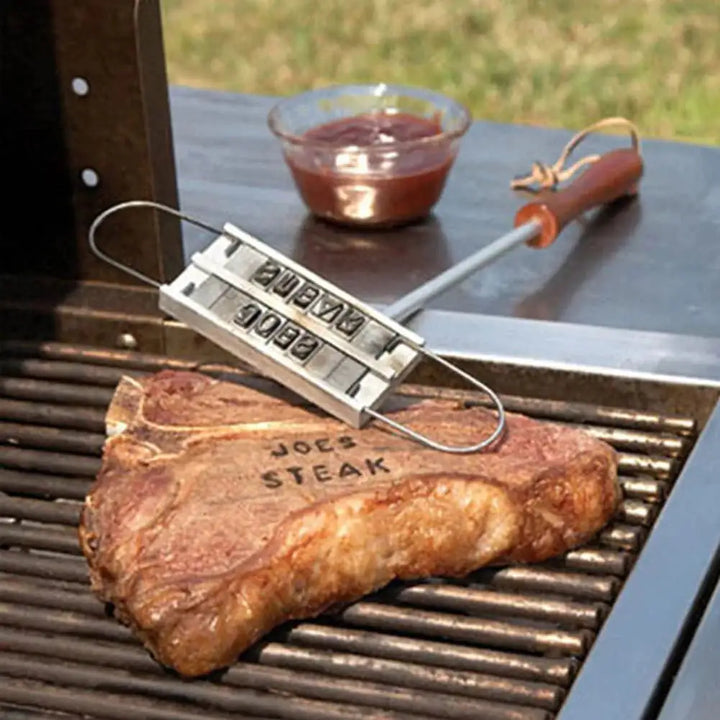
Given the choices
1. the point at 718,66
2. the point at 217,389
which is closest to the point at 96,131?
the point at 217,389

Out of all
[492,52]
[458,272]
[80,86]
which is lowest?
[492,52]

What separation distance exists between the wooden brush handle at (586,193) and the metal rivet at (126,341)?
599mm

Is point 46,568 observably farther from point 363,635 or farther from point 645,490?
point 645,490

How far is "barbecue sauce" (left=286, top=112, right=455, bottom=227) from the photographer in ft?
8.56

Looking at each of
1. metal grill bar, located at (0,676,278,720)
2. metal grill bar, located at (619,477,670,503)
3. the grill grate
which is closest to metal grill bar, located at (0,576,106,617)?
the grill grate

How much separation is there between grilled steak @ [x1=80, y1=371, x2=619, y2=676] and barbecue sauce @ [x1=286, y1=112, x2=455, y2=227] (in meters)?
0.65

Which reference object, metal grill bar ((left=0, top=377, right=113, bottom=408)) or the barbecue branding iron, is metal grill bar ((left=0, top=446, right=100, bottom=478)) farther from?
the barbecue branding iron

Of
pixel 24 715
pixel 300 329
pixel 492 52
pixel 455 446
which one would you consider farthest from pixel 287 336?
pixel 492 52

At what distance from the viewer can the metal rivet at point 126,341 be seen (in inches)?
91.4

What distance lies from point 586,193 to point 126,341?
2.44 ft

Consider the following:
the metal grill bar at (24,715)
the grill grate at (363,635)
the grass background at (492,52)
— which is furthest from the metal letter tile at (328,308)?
the grass background at (492,52)

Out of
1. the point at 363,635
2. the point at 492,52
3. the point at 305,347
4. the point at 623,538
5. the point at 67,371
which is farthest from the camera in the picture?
the point at 492,52

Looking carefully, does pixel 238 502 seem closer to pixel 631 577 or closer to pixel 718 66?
pixel 631 577

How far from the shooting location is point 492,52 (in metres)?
6.49
